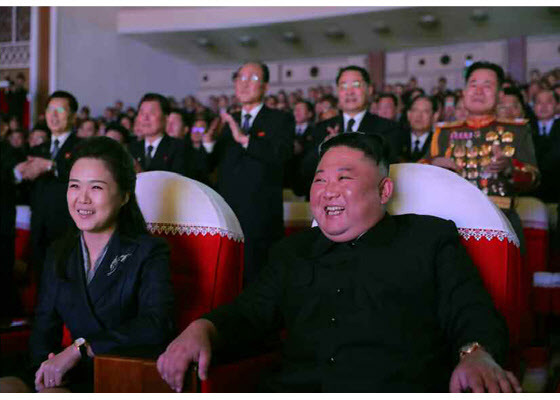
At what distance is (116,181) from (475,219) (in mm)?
884

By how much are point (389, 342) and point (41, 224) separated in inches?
105

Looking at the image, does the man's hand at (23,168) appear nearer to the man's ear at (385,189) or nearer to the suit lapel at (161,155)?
the suit lapel at (161,155)

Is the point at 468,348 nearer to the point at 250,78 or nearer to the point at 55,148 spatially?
the point at 250,78

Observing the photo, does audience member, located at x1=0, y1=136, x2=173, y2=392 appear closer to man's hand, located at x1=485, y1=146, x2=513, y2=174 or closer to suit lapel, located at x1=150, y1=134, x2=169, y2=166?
man's hand, located at x1=485, y1=146, x2=513, y2=174

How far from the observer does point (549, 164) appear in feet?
11.2

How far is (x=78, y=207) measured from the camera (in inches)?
63.4

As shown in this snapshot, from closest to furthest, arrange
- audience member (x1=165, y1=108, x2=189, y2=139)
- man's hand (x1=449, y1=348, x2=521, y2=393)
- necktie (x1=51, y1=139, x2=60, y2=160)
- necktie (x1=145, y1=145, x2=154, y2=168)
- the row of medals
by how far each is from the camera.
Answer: man's hand (x1=449, y1=348, x2=521, y2=393), the row of medals, necktie (x1=145, y1=145, x2=154, y2=168), necktie (x1=51, y1=139, x2=60, y2=160), audience member (x1=165, y1=108, x2=189, y2=139)

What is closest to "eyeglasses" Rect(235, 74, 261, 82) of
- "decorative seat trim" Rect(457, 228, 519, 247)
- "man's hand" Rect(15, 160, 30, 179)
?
"man's hand" Rect(15, 160, 30, 179)

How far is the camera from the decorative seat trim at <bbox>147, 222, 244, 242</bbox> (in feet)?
6.17

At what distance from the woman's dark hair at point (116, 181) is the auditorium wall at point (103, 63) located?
27.8ft

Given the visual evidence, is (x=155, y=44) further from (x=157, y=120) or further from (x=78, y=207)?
(x=78, y=207)

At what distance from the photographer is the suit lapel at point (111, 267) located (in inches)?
62.6

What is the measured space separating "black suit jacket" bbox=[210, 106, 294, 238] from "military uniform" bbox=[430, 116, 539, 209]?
78 centimetres
